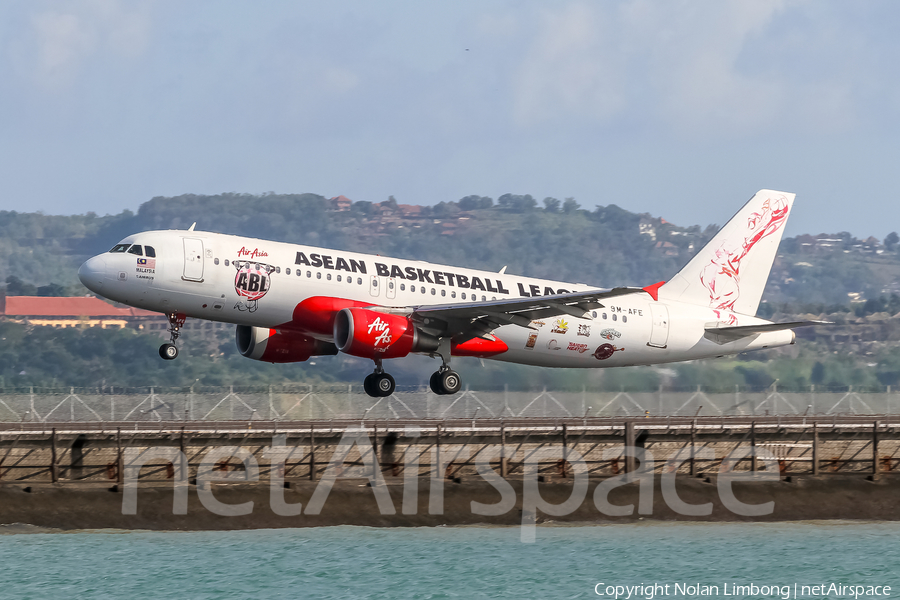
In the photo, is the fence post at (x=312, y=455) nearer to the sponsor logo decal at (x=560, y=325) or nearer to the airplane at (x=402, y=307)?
the airplane at (x=402, y=307)

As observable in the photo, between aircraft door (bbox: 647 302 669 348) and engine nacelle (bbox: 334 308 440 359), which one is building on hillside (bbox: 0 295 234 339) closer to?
aircraft door (bbox: 647 302 669 348)

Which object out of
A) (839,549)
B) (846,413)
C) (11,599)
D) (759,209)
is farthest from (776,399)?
(11,599)

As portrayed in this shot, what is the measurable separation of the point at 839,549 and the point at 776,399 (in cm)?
1441

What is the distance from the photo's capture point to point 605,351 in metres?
50.5

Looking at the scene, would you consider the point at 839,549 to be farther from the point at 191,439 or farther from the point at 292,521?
the point at 191,439

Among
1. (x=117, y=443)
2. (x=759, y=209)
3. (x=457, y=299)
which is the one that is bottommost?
(x=117, y=443)

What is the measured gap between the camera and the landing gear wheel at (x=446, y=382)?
4866cm

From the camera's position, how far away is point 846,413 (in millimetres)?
56281

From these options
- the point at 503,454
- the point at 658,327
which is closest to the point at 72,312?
the point at 658,327

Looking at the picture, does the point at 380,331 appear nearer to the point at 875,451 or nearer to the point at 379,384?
the point at 379,384

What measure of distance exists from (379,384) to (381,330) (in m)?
4.38

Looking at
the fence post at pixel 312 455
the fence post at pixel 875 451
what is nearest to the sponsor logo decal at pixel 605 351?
the fence post at pixel 875 451

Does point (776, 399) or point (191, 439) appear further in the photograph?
point (776, 399)

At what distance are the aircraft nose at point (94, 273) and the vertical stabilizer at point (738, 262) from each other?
25263mm
